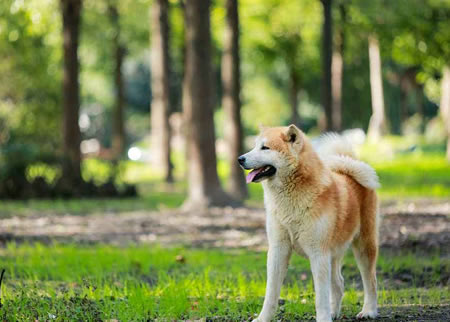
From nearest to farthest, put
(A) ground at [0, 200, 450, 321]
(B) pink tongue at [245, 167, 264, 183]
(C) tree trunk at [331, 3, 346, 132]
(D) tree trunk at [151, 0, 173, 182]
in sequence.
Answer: (B) pink tongue at [245, 167, 264, 183]
(A) ground at [0, 200, 450, 321]
(D) tree trunk at [151, 0, 173, 182]
(C) tree trunk at [331, 3, 346, 132]

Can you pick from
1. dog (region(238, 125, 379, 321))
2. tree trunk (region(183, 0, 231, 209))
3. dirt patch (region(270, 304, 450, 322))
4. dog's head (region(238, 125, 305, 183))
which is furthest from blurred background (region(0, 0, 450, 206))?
dog's head (region(238, 125, 305, 183))

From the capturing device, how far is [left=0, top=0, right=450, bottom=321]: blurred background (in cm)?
713

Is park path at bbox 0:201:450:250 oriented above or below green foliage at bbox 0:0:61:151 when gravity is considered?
below

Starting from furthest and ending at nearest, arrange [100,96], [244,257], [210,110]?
1. [100,96]
2. [210,110]
3. [244,257]

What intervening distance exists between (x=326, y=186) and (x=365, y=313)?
129cm

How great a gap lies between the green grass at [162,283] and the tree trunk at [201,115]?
14.2ft

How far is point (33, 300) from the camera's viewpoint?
6.23m

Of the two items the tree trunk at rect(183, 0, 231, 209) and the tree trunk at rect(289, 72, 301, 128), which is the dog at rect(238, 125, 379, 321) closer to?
the tree trunk at rect(183, 0, 231, 209)

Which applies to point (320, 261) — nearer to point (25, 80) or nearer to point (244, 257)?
point (244, 257)

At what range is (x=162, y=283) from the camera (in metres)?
7.70

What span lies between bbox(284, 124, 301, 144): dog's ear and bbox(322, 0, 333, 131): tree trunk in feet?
45.6

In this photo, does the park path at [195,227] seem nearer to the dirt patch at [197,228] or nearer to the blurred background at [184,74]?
→ the dirt patch at [197,228]

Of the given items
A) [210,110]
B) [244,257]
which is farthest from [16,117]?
[244,257]

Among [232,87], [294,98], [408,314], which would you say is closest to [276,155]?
[408,314]
